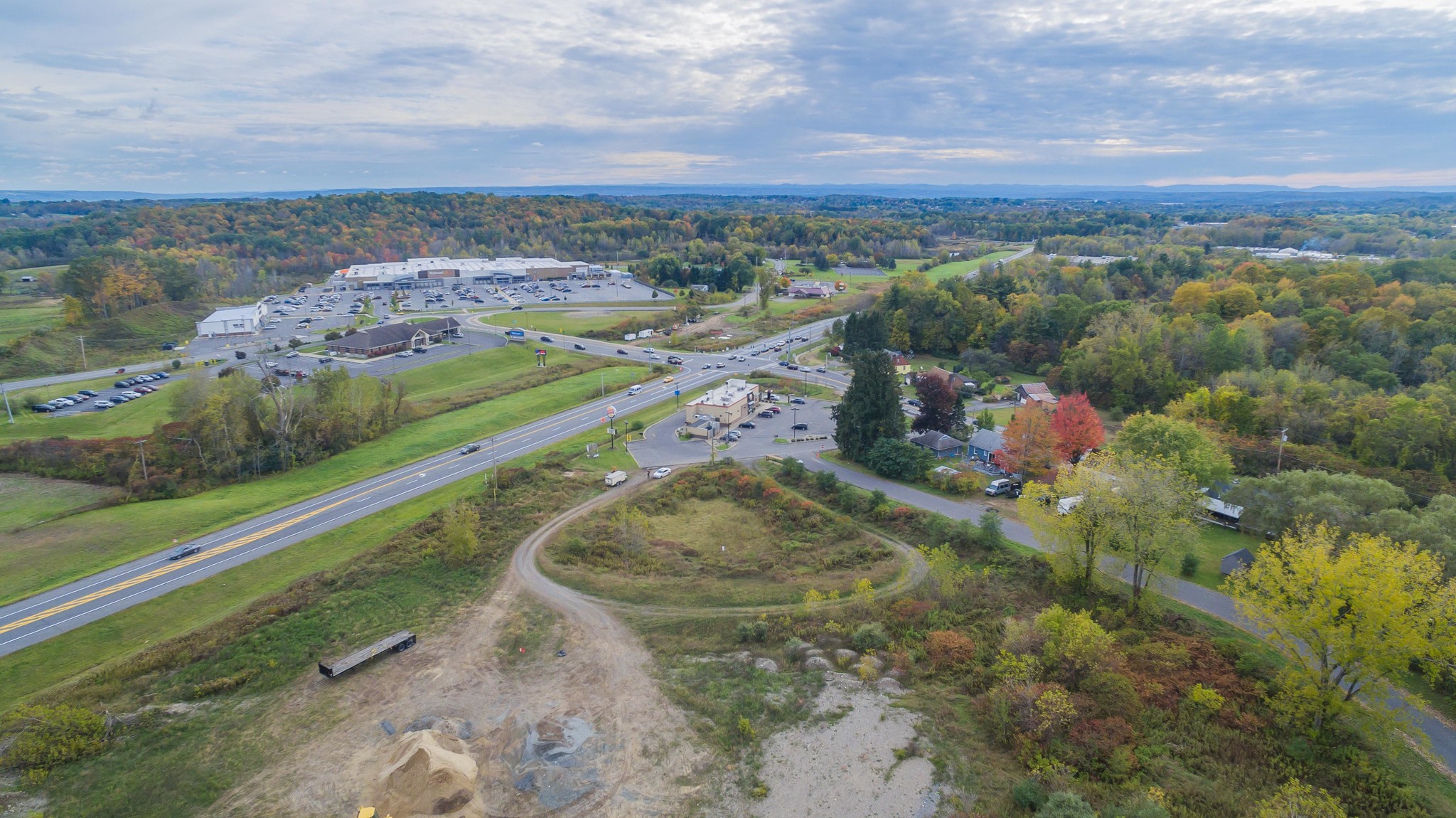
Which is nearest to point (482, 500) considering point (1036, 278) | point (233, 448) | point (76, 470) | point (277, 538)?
point (277, 538)

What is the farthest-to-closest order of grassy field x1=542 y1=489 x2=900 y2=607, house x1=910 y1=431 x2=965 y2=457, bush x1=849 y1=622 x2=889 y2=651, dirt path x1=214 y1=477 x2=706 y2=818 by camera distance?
1. house x1=910 y1=431 x2=965 y2=457
2. grassy field x1=542 y1=489 x2=900 y2=607
3. bush x1=849 y1=622 x2=889 y2=651
4. dirt path x1=214 y1=477 x2=706 y2=818

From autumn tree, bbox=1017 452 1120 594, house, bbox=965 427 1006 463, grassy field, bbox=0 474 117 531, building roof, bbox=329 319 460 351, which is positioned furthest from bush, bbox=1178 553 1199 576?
building roof, bbox=329 319 460 351

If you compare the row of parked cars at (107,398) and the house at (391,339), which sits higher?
the house at (391,339)

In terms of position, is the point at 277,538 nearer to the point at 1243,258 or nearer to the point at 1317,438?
the point at 1317,438

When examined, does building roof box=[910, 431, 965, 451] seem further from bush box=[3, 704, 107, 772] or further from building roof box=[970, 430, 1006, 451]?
bush box=[3, 704, 107, 772]

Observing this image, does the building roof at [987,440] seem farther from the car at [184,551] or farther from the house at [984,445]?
the car at [184,551]

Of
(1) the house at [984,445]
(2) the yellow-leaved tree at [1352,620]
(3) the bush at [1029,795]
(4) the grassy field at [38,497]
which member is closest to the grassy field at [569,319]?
(4) the grassy field at [38,497]

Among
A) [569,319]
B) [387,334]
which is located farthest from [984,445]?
[569,319]
